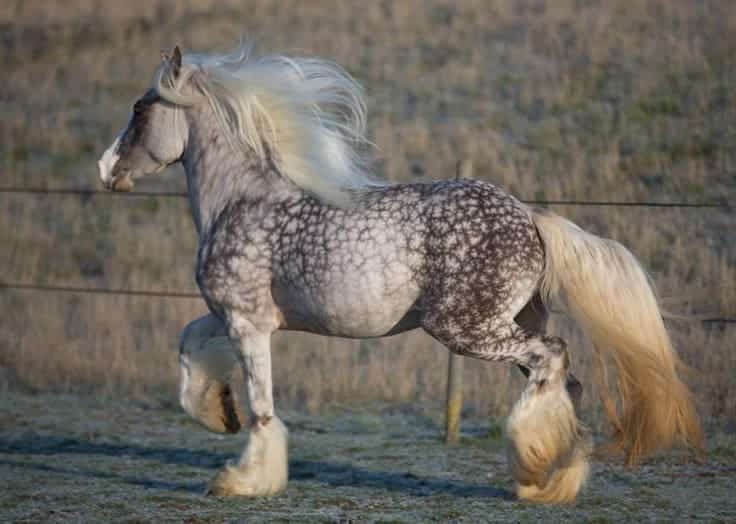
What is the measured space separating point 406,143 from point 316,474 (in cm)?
1142

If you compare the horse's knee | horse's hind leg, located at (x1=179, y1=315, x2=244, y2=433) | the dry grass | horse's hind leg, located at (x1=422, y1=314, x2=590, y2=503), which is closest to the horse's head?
horse's hind leg, located at (x1=179, y1=315, x2=244, y2=433)

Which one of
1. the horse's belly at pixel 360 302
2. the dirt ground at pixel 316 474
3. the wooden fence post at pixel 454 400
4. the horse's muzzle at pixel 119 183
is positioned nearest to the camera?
the horse's belly at pixel 360 302

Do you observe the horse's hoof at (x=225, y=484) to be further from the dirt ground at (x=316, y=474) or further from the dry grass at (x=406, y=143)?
the dry grass at (x=406, y=143)

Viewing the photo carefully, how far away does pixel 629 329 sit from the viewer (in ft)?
18.4

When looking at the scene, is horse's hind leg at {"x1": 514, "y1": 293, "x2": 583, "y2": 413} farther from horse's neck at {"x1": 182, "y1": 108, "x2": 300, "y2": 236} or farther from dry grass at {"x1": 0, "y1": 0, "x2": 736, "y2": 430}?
horse's neck at {"x1": 182, "y1": 108, "x2": 300, "y2": 236}

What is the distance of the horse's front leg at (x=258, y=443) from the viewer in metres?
5.91

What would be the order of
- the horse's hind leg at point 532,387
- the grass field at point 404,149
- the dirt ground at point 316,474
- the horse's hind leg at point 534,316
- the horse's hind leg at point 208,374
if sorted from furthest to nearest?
1. the grass field at point 404,149
2. the horse's hind leg at point 208,374
3. the horse's hind leg at point 534,316
4. the dirt ground at point 316,474
5. the horse's hind leg at point 532,387

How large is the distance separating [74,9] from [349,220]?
883 inches

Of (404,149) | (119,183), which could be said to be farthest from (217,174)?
(404,149)

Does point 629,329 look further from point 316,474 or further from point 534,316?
point 316,474

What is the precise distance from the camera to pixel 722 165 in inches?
632

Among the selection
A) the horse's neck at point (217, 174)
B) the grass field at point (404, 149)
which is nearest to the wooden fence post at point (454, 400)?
the grass field at point (404, 149)

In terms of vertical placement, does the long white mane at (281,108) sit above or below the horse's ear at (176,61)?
below

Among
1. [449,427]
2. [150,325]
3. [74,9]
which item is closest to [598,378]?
[449,427]
